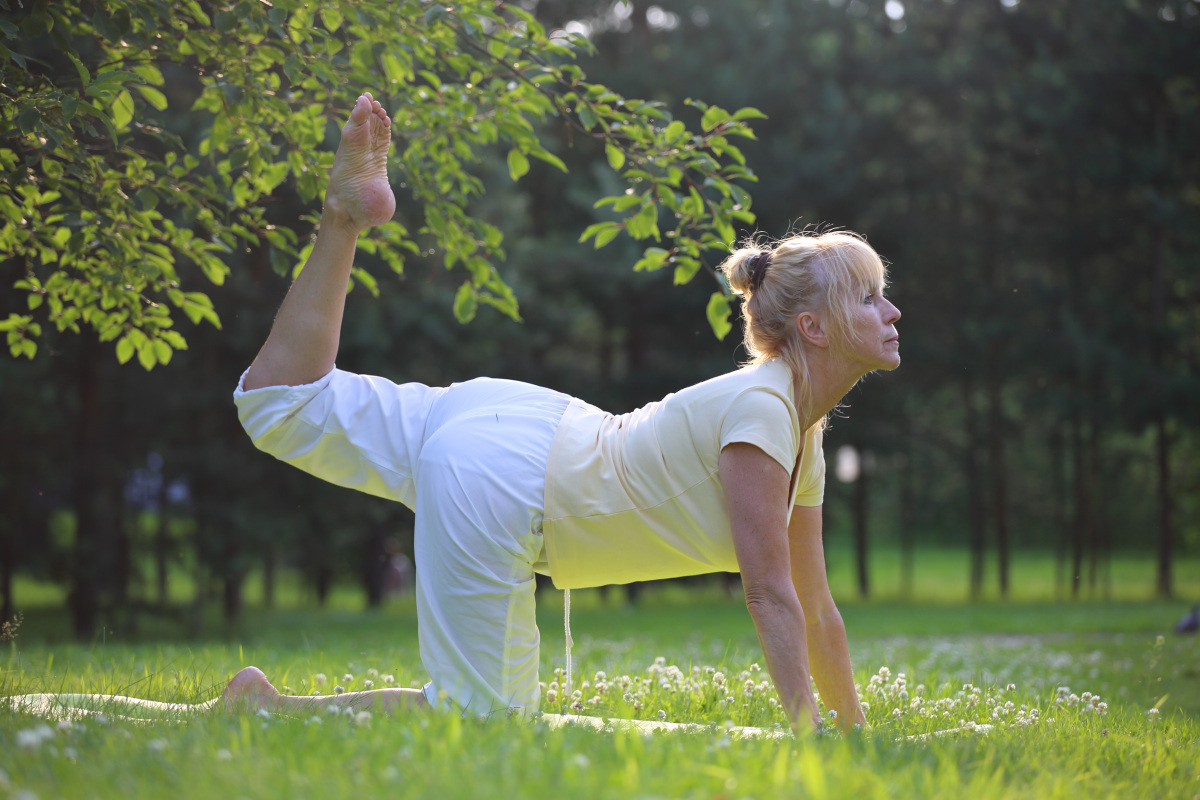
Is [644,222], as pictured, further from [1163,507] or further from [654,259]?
[1163,507]

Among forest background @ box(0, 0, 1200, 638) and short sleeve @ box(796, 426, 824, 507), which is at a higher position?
forest background @ box(0, 0, 1200, 638)

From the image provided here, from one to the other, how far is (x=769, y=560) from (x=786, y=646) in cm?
26

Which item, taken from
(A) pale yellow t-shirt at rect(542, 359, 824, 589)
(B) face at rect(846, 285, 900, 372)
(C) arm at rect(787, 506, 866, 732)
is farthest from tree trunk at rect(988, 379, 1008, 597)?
(A) pale yellow t-shirt at rect(542, 359, 824, 589)

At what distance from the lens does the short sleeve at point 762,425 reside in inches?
113

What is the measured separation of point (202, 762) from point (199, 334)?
15315mm

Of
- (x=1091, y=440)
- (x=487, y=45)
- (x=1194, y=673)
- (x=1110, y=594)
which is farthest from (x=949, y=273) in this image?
(x=487, y=45)

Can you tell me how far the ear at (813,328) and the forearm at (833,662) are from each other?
1.09 meters

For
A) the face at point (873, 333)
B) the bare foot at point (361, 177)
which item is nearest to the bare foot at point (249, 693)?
the bare foot at point (361, 177)

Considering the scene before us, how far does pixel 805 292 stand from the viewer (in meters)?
3.23

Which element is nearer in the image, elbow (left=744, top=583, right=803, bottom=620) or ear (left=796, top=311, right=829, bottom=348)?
elbow (left=744, top=583, right=803, bottom=620)

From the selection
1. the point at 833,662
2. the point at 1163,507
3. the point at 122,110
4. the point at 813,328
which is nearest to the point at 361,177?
the point at 122,110

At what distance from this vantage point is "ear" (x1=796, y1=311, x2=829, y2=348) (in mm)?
3209

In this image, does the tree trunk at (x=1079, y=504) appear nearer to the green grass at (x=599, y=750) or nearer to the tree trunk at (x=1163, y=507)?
the tree trunk at (x=1163, y=507)

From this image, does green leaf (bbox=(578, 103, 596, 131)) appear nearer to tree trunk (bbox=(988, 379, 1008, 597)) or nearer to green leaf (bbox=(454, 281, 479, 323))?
green leaf (bbox=(454, 281, 479, 323))
